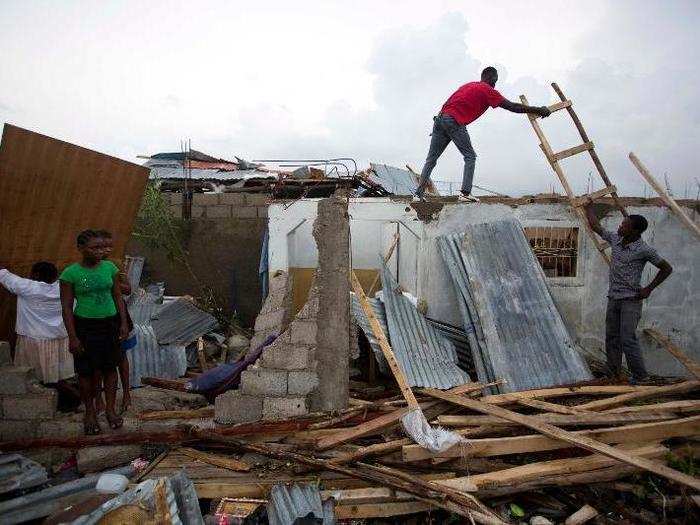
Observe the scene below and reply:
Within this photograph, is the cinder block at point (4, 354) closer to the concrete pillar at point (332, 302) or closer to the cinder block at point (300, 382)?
the cinder block at point (300, 382)

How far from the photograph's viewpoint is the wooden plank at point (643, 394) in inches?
176

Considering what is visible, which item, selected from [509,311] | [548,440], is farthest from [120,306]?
[509,311]

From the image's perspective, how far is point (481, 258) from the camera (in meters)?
6.02

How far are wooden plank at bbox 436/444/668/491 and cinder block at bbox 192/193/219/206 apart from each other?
774 cm

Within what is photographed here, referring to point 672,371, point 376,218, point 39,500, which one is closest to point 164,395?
point 39,500

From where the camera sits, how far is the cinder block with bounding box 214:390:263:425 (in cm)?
415

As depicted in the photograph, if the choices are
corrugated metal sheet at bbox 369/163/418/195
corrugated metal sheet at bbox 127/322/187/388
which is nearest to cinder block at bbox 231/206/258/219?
corrugated metal sheet at bbox 369/163/418/195

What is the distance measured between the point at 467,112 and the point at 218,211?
5797mm

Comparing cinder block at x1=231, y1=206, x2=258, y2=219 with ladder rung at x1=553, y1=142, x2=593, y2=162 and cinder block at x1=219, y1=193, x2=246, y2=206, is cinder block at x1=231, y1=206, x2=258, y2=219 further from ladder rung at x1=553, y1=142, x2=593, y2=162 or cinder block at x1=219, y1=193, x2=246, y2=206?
ladder rung at x1=553, y1=142, x2=593, y2=162

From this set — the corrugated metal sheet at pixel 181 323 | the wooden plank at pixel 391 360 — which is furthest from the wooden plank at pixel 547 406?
the corrugated metal sheet at pixel 181 323

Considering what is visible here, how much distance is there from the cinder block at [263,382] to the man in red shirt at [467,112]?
3756 mm

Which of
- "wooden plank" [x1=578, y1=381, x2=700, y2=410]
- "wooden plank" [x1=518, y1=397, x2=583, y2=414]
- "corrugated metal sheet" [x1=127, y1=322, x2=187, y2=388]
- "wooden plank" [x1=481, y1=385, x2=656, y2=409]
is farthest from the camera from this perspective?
"corrugated metal sheet" [x1=127, y1=322, x2=187, y2=388]

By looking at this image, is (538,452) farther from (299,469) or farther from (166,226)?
(166,226)

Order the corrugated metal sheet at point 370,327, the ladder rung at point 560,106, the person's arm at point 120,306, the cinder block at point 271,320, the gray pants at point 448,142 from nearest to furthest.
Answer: the person's arm at point 120,306, the corrugated metal sheet at point 370,327, the cinder block at point 271,320, the ladder rung at point 560,106, the gray pants at point 448,142
